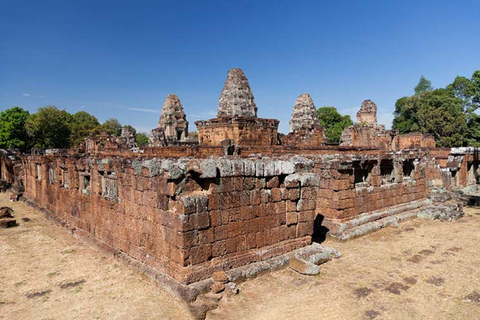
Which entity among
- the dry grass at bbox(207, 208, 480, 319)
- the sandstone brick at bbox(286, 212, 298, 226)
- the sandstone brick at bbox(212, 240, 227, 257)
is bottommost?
the dry grass at bbox(207, 208, 480, 319)

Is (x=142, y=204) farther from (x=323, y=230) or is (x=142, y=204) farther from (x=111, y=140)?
(x=111, y=140)

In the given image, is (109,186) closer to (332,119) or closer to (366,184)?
(366,184)

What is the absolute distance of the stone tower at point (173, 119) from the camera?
1043 inches

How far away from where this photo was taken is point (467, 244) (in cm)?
738

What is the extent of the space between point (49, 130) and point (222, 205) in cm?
4028

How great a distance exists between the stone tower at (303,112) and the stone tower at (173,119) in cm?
930

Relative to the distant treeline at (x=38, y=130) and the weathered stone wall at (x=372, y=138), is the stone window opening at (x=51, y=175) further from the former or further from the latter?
the distant treeline at (x=38, y=130)

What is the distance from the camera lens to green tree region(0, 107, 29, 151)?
29.0 meters

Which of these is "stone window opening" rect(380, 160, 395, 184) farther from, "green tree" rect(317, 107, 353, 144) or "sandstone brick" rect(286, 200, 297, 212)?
"green tree" rect(317, 107, 353, 144)

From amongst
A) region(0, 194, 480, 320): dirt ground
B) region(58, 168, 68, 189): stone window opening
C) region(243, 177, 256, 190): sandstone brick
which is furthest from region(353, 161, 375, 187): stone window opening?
region(58, 168, 68, 189): stone window opening

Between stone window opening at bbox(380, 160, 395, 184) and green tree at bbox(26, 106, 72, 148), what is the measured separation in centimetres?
3737

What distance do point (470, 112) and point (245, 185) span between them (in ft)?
137

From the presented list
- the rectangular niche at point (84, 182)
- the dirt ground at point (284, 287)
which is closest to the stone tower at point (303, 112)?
the dirt ground at point (284, 287)

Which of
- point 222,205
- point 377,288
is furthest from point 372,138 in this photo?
point 222,205
